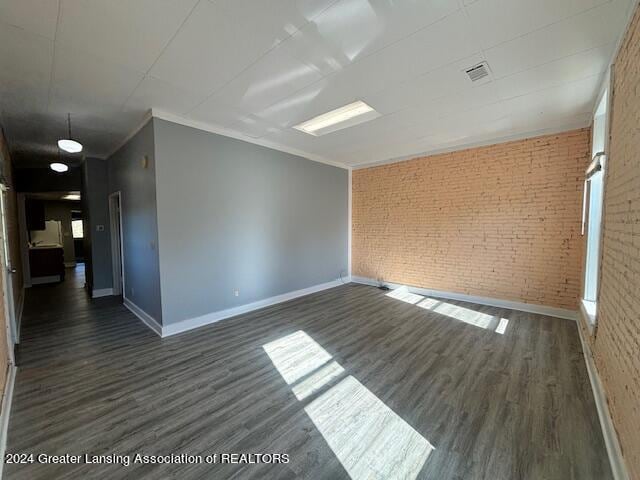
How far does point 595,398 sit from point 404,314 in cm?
233

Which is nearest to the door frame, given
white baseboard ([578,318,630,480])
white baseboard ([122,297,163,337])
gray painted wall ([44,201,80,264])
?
white baseboard ([122,297,163,337])

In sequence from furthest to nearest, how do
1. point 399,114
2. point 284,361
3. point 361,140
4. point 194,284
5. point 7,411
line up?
point 361,140 < point 194,284 < point 399,114 < point 284,361 < point 7,411

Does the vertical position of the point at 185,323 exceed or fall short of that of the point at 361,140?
it falls short

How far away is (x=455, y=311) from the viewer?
4.44 meters

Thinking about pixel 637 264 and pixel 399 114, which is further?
pixel 399 114

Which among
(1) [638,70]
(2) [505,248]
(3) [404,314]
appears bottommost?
(3) [404,314]

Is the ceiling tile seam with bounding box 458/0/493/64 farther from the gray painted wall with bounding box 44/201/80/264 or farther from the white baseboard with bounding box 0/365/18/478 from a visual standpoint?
the gray painted wall with bounding box 44/201/80/264

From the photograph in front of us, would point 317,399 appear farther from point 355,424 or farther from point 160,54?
point 160,54

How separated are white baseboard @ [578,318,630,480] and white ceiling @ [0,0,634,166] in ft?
9.48

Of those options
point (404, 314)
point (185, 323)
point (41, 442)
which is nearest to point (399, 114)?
point (404, 314)

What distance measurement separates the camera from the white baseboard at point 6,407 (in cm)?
171

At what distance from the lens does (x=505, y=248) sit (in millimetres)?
4566

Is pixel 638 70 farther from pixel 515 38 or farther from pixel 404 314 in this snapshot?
pixel 404 314

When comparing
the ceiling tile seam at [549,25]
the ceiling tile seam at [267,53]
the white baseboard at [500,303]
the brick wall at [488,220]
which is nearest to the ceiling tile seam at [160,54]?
the ceiling tile seam at [267,53]
